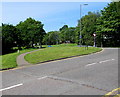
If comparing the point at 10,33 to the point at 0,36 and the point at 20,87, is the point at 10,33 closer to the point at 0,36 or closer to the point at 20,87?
the point at 0,36

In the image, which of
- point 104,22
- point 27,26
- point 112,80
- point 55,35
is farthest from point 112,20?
point 55,35

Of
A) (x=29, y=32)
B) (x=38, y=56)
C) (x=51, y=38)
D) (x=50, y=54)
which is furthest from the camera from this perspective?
(x=51, y=38)

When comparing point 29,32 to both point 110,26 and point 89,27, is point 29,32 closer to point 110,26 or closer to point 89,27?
point 89,27

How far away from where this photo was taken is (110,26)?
36.2 meters

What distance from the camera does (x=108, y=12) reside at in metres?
37.8

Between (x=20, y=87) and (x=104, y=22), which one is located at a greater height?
(x=104, y=22)

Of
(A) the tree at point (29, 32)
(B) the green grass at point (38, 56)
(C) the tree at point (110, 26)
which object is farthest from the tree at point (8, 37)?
(C) the tree at point (110, 26)

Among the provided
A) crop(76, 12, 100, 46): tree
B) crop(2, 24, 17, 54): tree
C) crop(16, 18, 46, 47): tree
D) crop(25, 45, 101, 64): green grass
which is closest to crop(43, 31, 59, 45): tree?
crop(16, 18, 46, 47): tree

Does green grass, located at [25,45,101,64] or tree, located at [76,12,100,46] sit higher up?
tree, located at [76,12,100,46]

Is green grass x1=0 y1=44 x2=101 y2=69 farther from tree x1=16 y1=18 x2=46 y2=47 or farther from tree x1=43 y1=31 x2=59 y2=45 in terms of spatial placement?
tree x1=43 y1=31 x2=59 y2=45

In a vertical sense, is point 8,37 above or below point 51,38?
below

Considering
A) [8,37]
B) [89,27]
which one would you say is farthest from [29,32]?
[89,27]

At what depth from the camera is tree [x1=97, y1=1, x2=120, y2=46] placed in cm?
3567

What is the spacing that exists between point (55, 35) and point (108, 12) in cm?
5498
